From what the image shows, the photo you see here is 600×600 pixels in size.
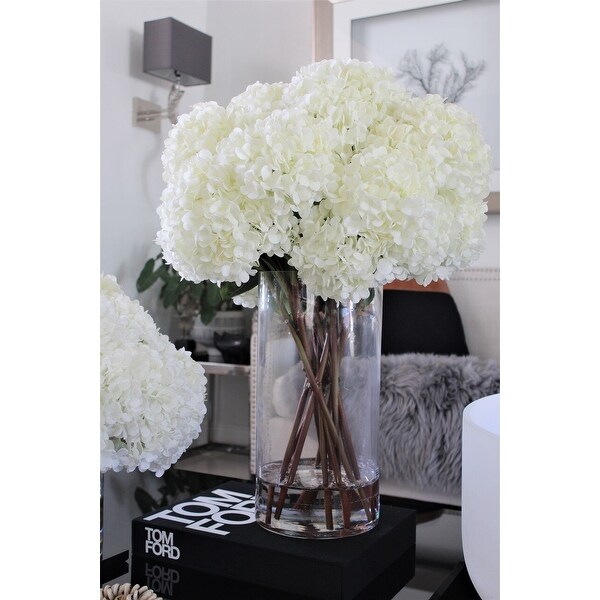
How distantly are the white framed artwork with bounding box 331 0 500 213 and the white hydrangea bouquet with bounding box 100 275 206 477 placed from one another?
2133mm

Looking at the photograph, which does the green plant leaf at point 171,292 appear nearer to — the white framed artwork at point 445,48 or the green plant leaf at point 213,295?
the green plant leaf at point 213,295

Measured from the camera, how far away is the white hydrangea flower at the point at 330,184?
54cm

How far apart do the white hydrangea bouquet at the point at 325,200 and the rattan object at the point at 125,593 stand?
0.44ft

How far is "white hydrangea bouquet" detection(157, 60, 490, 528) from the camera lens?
543 millimetres

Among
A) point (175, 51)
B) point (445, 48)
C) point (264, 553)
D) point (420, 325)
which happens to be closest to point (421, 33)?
point (445, 48)

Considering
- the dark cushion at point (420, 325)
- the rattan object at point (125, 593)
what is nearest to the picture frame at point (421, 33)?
the dark cushion at point (420, 325)

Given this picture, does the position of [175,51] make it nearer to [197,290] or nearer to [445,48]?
[197,290]

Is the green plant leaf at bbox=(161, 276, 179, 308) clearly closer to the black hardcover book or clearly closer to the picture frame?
the picture frame

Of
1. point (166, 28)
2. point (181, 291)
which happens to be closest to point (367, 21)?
point (166, 28)
